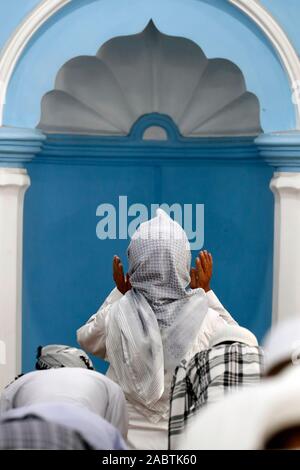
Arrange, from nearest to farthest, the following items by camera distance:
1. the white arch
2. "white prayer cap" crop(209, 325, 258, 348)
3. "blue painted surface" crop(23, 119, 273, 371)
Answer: "white prayer cap" crop(209, 325, 258, 348), the white arch, "blue painted surface" crop(23, 119, 273, 371)

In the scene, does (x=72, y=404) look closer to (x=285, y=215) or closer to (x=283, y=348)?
(x=283, y=348)

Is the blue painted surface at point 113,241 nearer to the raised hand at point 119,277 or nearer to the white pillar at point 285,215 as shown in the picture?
the white pillar at point 285,215

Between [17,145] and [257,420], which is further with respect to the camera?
[17,145]

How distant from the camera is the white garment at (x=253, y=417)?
2.05ft

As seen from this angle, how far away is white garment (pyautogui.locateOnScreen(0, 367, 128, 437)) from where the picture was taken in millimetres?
889

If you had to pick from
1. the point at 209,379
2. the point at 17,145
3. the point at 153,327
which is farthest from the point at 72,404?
the point at 17,145

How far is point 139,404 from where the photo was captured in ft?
5.23

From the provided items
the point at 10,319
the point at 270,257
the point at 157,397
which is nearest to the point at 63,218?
the point at 10,319

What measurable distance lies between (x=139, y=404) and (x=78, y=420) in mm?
907

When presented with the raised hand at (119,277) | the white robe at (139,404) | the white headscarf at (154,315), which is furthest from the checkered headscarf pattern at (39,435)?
the raised hand at (119,277)

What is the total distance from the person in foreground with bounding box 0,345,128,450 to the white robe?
1.49ft

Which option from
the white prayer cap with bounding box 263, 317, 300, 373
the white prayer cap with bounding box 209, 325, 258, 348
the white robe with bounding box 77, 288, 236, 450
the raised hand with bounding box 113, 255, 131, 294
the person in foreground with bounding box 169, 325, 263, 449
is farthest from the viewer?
the raised hand with bounding box 113, 255, 131, 294

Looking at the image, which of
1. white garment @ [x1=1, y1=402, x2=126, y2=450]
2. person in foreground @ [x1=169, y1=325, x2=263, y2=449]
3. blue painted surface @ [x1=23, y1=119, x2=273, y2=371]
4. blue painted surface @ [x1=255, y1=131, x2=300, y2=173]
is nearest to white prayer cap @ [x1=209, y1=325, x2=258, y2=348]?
person in foreground @ [x1=169, y1=325, x2=263, y2=449]

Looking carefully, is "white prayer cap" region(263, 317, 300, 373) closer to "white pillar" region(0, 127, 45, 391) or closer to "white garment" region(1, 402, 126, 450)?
"white garment" region(1, 402, 126, 450)
